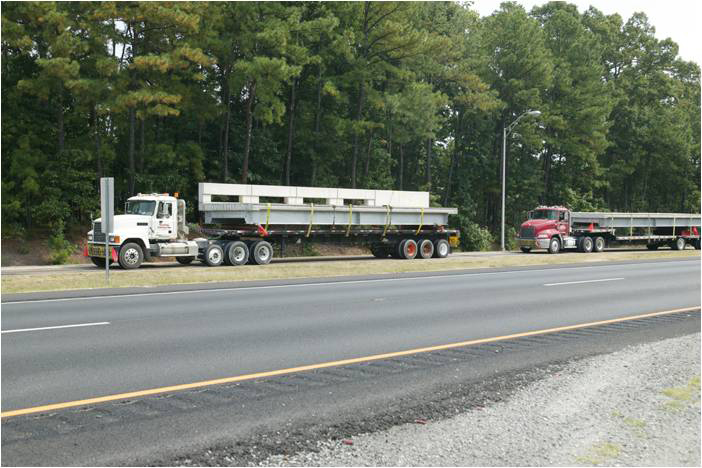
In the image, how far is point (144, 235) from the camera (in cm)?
2495

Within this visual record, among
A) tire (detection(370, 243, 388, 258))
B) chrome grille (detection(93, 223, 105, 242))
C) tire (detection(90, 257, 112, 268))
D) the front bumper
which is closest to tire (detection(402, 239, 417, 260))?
tire (detection(370, 243, 388, 258))

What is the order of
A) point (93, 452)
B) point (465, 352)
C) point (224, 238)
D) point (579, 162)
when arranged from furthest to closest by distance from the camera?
point (579, 162), point (224, 238), point (465, 352), point (93, 452)

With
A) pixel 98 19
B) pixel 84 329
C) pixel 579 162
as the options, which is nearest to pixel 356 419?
pixel 84 329

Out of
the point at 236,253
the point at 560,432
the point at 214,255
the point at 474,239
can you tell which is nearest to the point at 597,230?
the point at 474,239

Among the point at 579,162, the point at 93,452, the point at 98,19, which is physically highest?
the point at 98,19

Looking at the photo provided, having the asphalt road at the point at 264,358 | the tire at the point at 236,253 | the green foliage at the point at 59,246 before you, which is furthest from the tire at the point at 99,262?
the asphalt road at the point at 264,358

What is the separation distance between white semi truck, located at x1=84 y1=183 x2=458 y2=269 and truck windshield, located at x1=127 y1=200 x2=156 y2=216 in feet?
0.12

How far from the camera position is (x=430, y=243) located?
32562mm

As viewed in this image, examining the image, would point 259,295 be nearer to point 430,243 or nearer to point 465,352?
point 465,352

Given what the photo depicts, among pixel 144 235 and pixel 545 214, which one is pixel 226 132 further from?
pixel 545 214

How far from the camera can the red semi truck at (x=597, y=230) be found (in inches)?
1516

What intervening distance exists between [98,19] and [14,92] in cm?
532

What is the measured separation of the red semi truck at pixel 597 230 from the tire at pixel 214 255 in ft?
63.0

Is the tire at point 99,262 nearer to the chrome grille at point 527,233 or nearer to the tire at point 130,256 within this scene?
the tire at point 130,256
